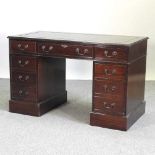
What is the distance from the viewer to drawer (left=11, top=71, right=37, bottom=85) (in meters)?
Answer: 3.37

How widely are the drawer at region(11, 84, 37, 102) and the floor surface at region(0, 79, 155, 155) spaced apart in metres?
0.17

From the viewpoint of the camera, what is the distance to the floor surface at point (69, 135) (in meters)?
2.66

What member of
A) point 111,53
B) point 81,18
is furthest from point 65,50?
point 81,18

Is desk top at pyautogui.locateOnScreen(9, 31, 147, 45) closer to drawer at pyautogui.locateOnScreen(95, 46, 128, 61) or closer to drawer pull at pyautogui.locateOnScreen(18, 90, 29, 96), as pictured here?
drawer at pyautogui.locateOnScreen(95, 46, 128, 61)

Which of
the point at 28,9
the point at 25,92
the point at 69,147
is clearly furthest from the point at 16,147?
the point at 28,9

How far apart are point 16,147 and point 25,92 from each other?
2.66 feet

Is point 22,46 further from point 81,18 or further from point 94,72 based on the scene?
point 81,18

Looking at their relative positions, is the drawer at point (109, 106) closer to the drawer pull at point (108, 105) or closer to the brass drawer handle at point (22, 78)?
the drawer pull at point (108, 105)

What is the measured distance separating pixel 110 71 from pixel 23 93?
906 millimetres

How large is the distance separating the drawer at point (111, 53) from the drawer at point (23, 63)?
2.05ft

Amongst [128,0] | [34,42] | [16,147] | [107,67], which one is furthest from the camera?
[128,0]

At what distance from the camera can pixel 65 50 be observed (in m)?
3.17

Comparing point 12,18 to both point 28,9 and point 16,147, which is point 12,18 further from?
point 16,147

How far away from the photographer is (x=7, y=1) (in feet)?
15.6
